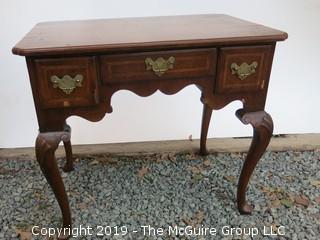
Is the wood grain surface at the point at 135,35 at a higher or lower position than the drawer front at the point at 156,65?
higher

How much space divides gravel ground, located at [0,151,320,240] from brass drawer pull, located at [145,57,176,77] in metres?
0.64

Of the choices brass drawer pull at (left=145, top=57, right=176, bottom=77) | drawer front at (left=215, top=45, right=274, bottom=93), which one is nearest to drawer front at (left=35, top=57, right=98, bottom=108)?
brass drawer pull at (left=145, top=57, right=176, bottom=77)

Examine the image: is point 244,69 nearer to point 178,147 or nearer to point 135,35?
point 135,35

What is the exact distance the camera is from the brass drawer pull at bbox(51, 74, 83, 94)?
0.79 m

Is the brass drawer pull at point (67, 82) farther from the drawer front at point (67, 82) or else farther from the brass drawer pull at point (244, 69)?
the brass drawer pull at point (244, 69)

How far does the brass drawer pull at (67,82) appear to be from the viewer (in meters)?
0.79

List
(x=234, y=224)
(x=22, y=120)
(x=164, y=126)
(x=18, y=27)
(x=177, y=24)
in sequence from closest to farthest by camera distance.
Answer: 1. (x=177, y=24)
2. (x=234, y=224)
3. (x=18, y=27)
4. (x=22, y=120)
5. (x=164, y=126)

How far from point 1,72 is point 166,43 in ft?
3.14

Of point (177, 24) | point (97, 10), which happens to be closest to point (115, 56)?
point (177, 24)

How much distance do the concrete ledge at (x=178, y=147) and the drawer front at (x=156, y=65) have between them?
79 centimetres

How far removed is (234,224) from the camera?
1.12m

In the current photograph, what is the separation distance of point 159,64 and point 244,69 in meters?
0.27

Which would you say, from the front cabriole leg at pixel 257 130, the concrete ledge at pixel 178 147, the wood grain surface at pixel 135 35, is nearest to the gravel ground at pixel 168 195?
the concrete ledge at pixel 178 147

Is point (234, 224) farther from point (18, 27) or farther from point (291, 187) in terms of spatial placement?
point (18, 27)
